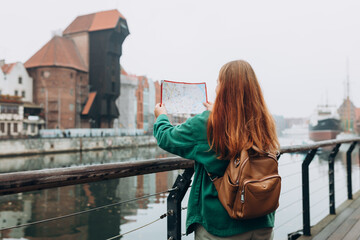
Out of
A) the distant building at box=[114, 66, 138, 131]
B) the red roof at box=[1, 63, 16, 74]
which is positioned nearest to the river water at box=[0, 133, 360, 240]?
the red roof at box=[1, 63, 16, 74]

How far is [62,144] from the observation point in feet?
137

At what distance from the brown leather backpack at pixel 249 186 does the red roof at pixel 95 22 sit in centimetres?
4924

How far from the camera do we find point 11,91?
147 feet

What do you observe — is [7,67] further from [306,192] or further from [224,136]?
[224,136]

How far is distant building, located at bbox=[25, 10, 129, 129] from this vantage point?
4628 centimetres

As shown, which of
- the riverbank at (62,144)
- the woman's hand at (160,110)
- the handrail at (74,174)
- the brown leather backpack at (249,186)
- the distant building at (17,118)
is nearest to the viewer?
the handrail at (74,174)

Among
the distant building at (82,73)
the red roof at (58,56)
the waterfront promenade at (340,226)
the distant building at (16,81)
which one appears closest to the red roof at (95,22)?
the distant building at (82,73)

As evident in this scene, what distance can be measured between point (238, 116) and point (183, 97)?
1.23 feet

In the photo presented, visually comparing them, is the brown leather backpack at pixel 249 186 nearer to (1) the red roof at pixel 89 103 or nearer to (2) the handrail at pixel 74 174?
(2) the handrail at pixel 74 174

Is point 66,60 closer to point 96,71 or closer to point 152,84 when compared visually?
point 96,71

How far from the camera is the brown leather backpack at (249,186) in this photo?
4.42 feet

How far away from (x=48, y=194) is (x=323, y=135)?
44.0 meters

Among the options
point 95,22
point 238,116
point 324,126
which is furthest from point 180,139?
point 324,126

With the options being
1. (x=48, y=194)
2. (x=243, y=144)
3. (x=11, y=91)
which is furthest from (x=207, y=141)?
(x=11, y=91)
